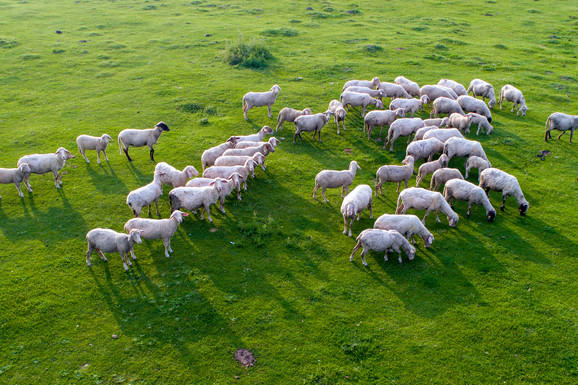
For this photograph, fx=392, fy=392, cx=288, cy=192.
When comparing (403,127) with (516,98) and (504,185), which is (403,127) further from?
(516,98)

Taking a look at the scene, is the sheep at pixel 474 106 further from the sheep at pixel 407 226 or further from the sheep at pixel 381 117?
the sheep at pixel 407 226

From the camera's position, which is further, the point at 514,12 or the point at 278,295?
the point at 514,12

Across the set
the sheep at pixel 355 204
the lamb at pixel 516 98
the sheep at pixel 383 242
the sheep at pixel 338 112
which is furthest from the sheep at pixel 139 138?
the lamb at pixel 516 98

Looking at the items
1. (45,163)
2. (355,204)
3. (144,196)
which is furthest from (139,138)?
(355,204)

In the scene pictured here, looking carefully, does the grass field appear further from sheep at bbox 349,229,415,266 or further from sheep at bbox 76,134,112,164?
sheep at bbox 76,134,112,164

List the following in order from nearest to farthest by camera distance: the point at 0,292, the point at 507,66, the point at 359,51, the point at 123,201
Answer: the point at 0,292, the point at 123,201, the point at 507,66, the point at 359,51

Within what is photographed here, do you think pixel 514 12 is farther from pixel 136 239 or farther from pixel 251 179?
pixel 136 239

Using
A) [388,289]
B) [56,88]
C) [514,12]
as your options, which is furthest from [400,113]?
[514,12]
